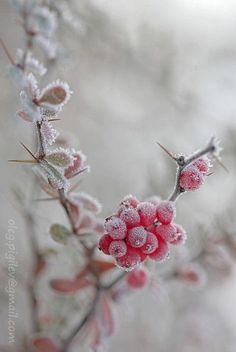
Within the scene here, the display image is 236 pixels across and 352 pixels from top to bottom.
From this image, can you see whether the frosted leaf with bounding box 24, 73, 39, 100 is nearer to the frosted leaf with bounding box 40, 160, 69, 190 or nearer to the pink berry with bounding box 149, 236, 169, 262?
the frosted leaf with bounding box 40, 160, 69, 190

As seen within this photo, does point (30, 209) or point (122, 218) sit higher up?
point (122, 218)

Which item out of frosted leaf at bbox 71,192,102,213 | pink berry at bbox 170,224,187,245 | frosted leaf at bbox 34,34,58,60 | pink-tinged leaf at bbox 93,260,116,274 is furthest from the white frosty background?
pink berry at bbox 170,224,187,245

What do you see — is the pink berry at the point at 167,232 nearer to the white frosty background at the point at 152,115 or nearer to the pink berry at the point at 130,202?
the pink berry at the point at 130,202

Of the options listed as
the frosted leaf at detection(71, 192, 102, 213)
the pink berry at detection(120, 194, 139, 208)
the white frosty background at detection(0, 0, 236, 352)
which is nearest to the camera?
the pink berry at detection(120, 194, 139, 208)

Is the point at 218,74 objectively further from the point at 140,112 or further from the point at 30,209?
the point at 30,209

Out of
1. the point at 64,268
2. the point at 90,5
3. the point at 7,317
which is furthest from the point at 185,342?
the point at 90,5

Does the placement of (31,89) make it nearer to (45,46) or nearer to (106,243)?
(106,243)

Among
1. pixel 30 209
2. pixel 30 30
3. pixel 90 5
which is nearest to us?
pixel 30 30
